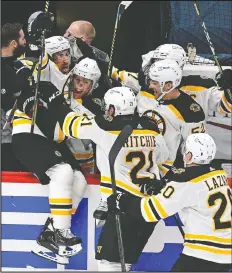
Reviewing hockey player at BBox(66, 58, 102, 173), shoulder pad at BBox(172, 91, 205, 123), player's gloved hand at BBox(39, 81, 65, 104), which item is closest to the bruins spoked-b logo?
shoulder pad at BBox(172, 91, 205, 123)

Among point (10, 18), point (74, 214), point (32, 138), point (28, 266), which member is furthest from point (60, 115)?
point (10, 18)

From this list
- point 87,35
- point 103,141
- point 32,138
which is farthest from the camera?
point 87,35

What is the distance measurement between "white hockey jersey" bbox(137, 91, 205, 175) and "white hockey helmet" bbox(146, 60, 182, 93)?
0.10m

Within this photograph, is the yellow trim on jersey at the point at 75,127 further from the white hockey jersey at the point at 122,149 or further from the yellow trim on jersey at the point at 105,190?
the yellow trim on jersey at the point at 105,190

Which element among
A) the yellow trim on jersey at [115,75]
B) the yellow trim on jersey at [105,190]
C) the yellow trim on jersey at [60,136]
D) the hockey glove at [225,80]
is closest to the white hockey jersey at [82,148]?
the yellow trim on jersey at [60,136]

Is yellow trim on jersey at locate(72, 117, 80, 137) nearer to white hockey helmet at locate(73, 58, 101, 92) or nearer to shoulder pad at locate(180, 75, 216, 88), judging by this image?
white hockey helmet at locate(73, 58, 101, 92)

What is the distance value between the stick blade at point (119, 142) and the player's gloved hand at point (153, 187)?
284mm

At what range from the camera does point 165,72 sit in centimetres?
456

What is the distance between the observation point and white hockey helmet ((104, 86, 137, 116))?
4.20 metres

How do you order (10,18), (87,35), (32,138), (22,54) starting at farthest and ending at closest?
(10,18)
(87,35)
(22,54)
(32,138)

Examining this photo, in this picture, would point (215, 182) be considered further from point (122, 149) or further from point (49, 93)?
point (49, 93)

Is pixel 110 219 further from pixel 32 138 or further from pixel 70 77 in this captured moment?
pixel 70 77

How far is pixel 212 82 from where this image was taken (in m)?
5.09

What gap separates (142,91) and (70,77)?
427mm
